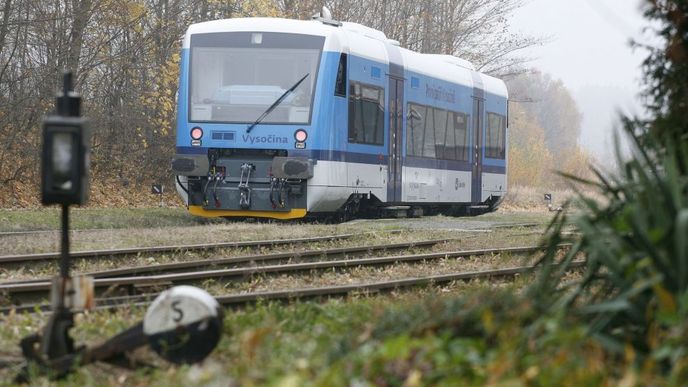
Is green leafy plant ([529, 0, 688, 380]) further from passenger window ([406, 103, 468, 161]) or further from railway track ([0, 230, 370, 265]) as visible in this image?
passenger window ([406, 103, 468, 161])

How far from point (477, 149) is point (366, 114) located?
6147 mm

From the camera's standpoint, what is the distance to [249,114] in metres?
17.6

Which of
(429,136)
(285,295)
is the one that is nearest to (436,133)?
(429,136)

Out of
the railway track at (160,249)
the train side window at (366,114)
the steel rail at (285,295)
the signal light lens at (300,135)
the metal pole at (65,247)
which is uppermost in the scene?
the train side window at (366,114)

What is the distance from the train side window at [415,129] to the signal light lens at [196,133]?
4555mm

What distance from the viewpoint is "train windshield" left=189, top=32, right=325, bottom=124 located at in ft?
57.4

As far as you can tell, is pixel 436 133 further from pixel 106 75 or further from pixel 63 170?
pixel 63 170

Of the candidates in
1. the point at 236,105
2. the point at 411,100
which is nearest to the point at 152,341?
the point at 236,105

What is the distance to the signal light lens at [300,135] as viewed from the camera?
17.4 metres

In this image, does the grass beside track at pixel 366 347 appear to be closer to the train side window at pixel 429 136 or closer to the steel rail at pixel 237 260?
the steel rail at pixel 237 260

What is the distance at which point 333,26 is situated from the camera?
18.3m

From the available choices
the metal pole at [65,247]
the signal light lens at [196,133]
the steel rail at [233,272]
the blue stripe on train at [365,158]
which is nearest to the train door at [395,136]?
the blue stripe on train at [365,158]

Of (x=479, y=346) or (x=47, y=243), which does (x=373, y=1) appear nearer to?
(x=47, y=243)

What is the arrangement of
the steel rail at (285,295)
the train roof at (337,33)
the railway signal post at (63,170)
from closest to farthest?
the railway signal post at (63,170), the steel rail at (285,295), the train roof at (337,33)
